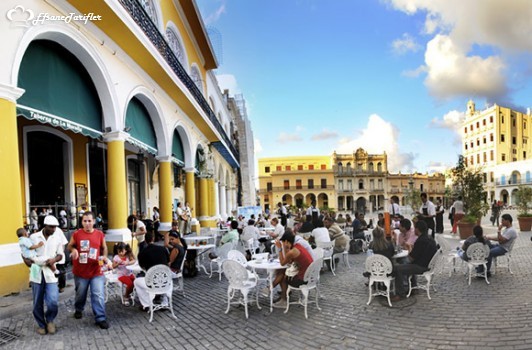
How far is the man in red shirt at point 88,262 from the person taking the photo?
15.4 ft

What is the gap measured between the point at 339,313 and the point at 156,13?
11482 mm

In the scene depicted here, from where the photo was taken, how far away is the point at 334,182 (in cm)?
6556

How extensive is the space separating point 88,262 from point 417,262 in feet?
17.3

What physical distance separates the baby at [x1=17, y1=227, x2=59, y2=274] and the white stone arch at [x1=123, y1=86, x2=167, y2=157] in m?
5.15

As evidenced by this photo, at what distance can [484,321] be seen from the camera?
178 inches

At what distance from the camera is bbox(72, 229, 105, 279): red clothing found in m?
4.74

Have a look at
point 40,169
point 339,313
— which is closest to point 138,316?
point 339,313

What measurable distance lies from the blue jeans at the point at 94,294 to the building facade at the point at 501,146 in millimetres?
59348

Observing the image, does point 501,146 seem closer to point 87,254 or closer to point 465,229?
point 465,229

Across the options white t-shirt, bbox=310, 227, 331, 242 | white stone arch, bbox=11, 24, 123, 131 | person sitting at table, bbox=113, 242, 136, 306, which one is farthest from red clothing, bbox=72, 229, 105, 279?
white t-shirt, bbox=310, 227, 331, 242

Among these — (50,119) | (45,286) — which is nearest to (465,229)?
(45,286)

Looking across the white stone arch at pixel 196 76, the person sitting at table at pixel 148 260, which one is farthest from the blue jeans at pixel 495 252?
the white stone arch at pixel 196 76

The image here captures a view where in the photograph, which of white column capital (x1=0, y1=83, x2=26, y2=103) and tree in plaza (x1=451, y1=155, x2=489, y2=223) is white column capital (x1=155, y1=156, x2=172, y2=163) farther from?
tree in plaza (x1=451, y1=155, x2=489, y2=223)

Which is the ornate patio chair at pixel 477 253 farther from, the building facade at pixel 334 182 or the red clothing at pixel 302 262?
the building facade at pixel 334 182
